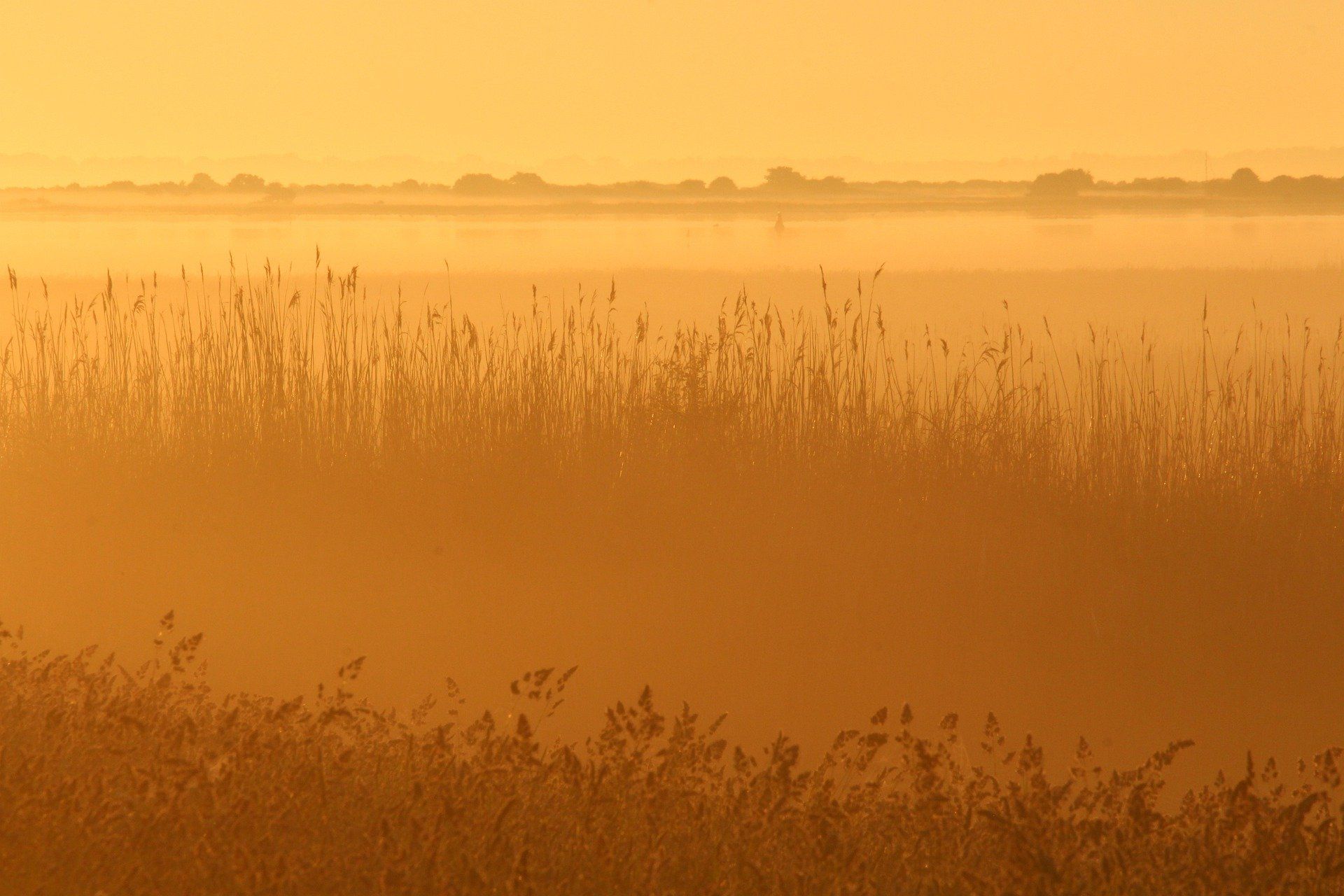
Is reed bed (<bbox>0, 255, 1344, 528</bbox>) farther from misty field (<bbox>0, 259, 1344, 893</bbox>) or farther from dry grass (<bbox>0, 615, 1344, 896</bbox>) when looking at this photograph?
dry grass (<bbox>0, 615, 1344, 896</bbox>)

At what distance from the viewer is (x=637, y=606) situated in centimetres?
549

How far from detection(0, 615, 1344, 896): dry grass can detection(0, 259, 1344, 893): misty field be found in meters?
0.01

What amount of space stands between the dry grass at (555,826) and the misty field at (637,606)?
0.6 inches

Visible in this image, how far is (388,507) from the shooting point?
6.55 m

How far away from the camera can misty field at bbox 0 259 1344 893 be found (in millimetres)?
2598

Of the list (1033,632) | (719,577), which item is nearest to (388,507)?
(719,577)

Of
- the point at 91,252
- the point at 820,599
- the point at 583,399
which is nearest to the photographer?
the point at 820,599

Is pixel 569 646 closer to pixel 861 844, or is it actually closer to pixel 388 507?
pixel 388 507

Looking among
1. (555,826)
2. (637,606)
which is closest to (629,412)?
(637,606)

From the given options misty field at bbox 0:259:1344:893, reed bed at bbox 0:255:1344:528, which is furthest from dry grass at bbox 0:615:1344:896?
reed bed at bbox 0:255:1344:528

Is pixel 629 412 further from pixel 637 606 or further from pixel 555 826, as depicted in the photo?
pixel 555 826

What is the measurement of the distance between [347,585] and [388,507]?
3.01 feet

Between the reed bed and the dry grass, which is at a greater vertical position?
the reed bed

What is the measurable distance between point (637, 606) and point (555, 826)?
2.75 meters
